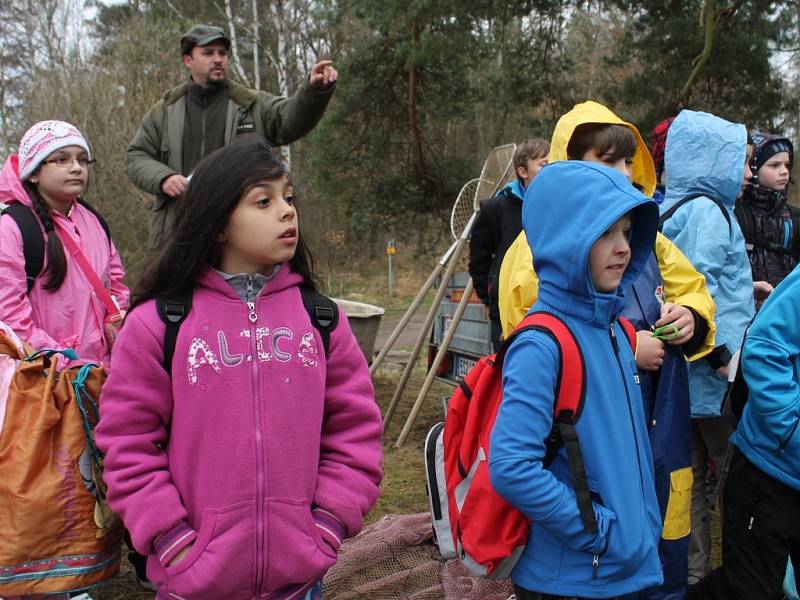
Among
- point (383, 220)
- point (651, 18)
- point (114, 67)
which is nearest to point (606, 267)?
point (651, 18)

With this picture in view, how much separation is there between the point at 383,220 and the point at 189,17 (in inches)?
447

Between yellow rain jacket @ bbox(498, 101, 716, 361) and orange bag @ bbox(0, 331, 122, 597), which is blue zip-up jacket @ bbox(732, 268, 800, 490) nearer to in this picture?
yellow rain jacket @ bbox(498, 101, 716, 361)

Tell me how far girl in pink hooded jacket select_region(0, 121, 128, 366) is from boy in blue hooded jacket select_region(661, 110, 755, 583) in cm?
254

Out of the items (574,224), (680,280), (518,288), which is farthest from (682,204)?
(574,224)

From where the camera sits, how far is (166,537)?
193cm

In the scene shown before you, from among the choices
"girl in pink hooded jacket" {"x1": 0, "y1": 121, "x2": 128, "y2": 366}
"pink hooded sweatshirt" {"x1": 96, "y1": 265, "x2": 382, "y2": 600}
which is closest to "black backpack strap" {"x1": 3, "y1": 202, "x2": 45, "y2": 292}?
"girl in pink hooded jacket" {"x1": 0, "y1": 121, "x2": 128, "y2": 366}

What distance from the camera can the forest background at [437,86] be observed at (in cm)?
954

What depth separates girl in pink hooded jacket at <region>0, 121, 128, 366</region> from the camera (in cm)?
298

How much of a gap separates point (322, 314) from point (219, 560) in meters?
0.71

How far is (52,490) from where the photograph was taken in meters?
2.33

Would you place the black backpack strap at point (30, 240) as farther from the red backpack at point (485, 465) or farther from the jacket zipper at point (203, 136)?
the red backpack at point (485, 465)

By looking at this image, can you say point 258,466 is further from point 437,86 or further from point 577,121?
point 437,86

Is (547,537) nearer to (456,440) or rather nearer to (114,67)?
(456,440)

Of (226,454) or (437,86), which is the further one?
(437,86)
